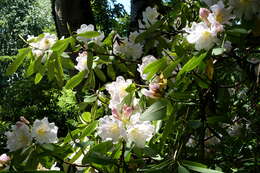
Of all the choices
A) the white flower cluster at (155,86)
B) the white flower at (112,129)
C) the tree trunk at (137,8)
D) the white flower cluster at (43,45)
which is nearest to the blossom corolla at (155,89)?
the white flower cluster at (155,86)

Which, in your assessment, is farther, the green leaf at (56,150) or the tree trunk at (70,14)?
the tree trunk at (70,14)

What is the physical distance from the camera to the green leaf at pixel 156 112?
0.91 metres

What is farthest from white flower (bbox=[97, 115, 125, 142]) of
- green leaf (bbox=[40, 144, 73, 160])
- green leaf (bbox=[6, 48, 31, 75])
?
green leaf (bbox=[6, 48, 31, 75])

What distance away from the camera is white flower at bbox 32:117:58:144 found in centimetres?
98

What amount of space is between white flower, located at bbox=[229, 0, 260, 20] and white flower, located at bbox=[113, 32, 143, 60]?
465 mm

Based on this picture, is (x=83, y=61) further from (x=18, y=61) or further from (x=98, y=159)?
(x=98, y=159)

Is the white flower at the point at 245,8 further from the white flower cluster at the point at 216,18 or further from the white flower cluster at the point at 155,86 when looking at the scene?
the white flower cluster at the point at 155,86

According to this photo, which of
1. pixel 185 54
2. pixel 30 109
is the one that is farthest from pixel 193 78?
pixel 30 109

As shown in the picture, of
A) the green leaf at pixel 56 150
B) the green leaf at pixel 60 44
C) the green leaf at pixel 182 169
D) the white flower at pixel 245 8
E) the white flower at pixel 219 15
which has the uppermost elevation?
the white flower at pixel 245 8

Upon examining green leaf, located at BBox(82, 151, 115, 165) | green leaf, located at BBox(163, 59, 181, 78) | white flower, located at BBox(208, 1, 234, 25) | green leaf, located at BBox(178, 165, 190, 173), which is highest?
white flower, located at BBox(208, 1, 234, 25)

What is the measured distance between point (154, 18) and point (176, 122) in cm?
51

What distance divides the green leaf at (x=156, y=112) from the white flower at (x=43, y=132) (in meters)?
0.27

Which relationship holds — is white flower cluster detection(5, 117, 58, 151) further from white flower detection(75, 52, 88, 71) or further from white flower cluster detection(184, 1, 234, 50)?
white flower cluster detection(184, 1, 234, 50)

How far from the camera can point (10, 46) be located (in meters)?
17.8
